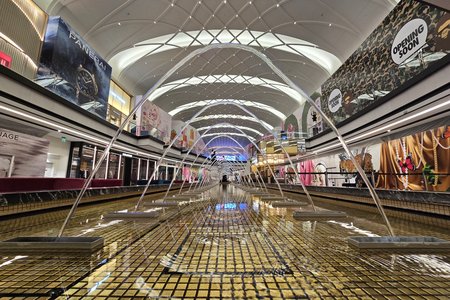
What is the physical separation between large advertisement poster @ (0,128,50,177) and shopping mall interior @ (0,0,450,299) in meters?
0.09

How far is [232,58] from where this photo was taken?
27438 millimetres

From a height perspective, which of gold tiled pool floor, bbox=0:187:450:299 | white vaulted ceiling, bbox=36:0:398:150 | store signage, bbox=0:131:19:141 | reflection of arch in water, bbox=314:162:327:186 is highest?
white vaulted ceiling, bbox=36:0:398:150

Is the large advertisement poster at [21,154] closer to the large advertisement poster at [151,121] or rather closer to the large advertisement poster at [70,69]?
the large advertisement poster at [70,69]

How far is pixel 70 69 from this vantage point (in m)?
15.1

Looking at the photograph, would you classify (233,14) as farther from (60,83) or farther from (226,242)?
(226,242)

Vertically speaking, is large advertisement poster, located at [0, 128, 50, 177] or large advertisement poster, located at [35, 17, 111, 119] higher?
large advertisement poster, located at [35, 17, 111, 119]

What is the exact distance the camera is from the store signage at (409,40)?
1048 cm

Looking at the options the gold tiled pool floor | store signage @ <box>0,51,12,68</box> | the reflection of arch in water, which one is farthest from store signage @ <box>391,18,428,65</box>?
store signage @ <box>0,51,12,68</box>

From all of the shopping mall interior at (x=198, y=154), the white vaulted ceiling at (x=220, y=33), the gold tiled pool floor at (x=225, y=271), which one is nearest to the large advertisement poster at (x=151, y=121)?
the shopping mall interior at (x=198, y=154)

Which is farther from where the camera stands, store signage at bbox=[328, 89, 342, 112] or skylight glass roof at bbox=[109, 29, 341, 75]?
skylight glass roof at bbox=[109, 29, 341, 75]

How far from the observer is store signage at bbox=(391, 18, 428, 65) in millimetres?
10484

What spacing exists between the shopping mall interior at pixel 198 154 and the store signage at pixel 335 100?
225 mm

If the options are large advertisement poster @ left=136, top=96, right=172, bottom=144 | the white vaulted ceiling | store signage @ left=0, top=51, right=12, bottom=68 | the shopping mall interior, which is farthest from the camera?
large advertisement poster @ left=136, top=96, right=172, bottom=144

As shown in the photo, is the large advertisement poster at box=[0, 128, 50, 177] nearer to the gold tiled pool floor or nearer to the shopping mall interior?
the shopping mall interior
